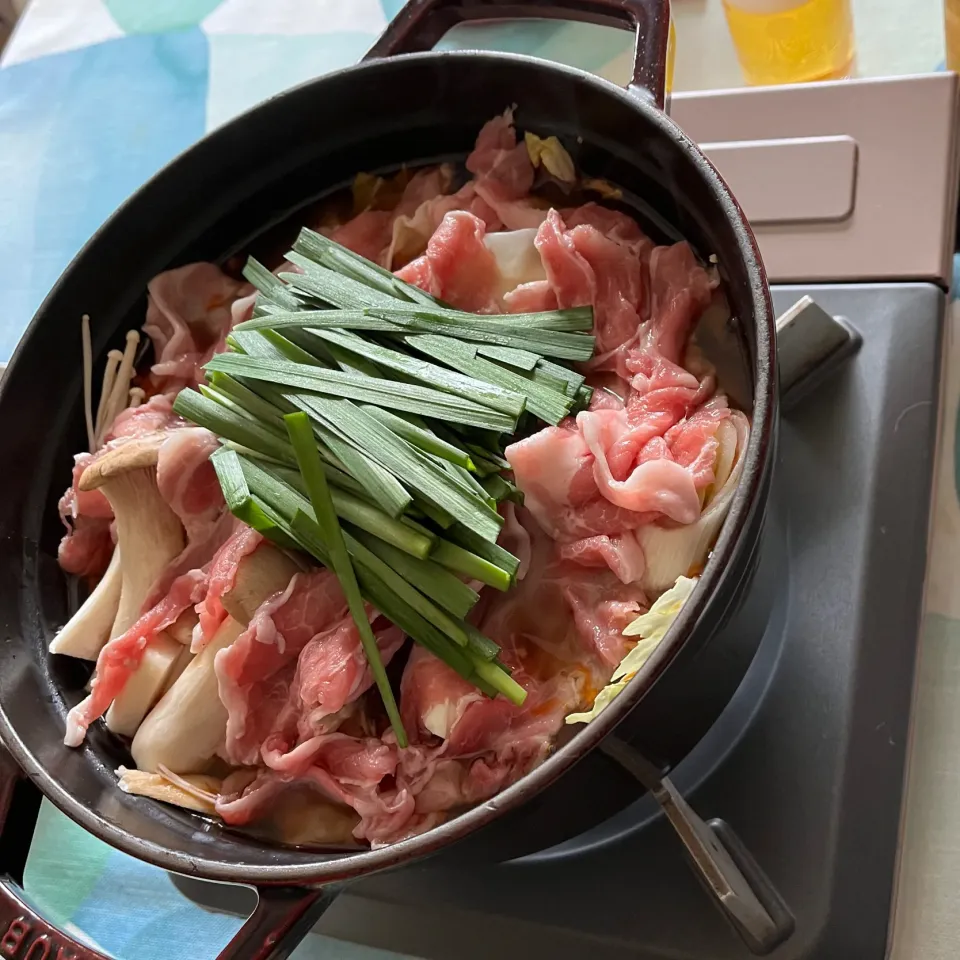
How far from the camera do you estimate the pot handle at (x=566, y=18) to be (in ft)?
2.74

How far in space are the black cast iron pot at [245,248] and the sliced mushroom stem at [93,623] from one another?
1.0 inches

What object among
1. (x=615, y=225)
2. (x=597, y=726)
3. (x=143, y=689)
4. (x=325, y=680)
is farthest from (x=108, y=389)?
(x=597, y=726)

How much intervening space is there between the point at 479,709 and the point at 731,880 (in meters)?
0.25

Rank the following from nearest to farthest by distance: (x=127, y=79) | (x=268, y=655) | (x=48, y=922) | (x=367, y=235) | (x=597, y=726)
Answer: (x=597, y=726), (x=48, y=922), (x=268, y=655), (x=367, y=235), (x=127, y=79)

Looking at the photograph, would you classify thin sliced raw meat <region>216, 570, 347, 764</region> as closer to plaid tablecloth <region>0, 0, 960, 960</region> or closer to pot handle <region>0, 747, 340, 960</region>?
pot handle <region>0, 747, 340, 960</region>

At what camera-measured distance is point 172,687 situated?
0.85m

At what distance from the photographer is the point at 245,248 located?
109 centimetres

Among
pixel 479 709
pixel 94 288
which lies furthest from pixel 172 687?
pixel 94 288

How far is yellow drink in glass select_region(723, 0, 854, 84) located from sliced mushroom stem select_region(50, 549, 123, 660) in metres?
0.92

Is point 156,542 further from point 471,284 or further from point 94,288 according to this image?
point 471,284

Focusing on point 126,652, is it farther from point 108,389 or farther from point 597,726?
point 597,726

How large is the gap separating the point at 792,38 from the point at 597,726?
90 cm

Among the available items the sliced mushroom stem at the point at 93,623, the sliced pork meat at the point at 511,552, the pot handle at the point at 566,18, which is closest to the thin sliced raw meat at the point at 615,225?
the sliced pork meat at the point at 511,552

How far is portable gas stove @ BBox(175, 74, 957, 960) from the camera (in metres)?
0.80
